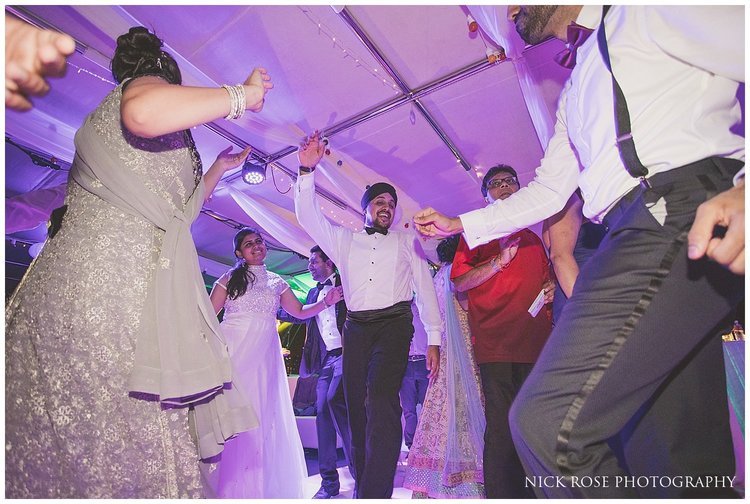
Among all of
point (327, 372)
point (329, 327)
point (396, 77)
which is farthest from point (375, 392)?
point (396, 77)

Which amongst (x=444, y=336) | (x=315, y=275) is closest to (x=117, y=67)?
(x=444, y=336)

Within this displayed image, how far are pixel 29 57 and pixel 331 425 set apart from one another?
11.9 ft

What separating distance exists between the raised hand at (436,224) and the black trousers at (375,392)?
4.47 ft

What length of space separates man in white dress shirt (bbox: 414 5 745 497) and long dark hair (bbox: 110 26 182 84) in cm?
141

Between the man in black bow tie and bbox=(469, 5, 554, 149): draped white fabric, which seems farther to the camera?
the man in black bow tie

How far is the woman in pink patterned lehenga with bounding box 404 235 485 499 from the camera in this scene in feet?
10.1

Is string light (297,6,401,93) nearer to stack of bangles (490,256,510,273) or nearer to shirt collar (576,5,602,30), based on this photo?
stack of bangles (490,256,510,273)

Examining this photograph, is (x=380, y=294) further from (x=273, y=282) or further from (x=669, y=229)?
(x=669, y=229)

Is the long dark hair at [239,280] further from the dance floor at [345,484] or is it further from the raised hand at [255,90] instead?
the raised hand at [255,90]

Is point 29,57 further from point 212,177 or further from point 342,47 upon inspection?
point 342,47

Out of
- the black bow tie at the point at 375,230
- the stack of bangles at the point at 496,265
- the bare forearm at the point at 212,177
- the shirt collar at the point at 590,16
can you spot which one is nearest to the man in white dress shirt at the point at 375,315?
the black bow tie at the point at 375,230

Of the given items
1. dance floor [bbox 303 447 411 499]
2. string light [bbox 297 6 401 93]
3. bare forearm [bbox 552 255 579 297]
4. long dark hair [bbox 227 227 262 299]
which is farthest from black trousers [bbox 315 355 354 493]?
string light [bbox 297 6 401 93]

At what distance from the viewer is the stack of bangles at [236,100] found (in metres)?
1.35

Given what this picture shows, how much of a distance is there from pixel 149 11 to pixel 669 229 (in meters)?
3.76
